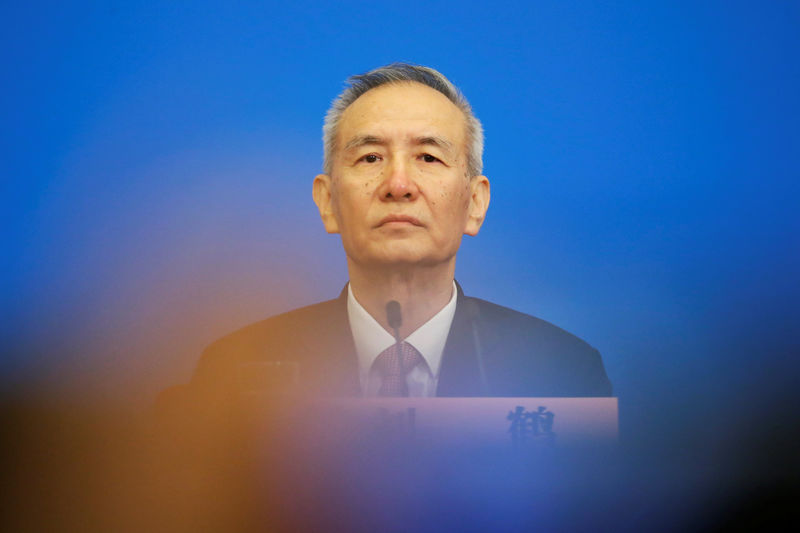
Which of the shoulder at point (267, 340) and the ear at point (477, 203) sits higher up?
the ear at point (477, 203)

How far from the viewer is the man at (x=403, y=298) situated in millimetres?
1796

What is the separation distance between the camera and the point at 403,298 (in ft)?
5.99

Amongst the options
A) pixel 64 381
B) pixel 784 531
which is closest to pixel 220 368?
pixel 64 381

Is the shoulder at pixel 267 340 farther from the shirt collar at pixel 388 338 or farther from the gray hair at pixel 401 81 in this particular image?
the gray hair at pixel 401 81

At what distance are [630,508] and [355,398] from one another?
35.3 inches

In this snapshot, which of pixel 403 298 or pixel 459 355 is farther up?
pixel 403 298

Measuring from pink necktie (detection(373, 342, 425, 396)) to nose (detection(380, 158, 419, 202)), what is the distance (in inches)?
17.0

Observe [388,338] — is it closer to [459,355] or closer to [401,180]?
[459,355]

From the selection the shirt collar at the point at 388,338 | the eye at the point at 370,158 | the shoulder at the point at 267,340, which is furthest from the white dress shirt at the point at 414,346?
the eye at the point at 370,158

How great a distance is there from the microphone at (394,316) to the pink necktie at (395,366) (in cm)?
3

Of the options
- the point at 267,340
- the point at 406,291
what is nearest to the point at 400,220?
the point at 406,291

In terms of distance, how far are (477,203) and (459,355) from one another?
467mm

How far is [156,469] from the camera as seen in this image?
1866mm

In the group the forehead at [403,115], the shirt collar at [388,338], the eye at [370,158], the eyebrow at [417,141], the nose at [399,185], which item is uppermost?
the forehead at [403,115]
